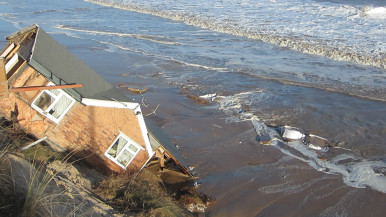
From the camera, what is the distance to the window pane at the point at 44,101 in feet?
23.4

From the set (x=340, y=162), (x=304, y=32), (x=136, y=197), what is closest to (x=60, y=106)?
(x=136, y=197)

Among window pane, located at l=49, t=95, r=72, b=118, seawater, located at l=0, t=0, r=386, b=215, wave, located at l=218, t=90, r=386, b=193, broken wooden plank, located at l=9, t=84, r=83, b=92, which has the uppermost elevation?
broken wooden plank, located at l=9, t=84, r=83, b=92

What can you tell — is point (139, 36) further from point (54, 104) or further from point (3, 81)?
point (3, 81)

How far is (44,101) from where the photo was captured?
7180mm

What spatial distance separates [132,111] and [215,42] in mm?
15475

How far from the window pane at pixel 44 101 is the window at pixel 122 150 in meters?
1.45

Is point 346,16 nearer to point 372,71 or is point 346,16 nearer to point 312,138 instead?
point 372,71

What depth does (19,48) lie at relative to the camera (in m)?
7.01

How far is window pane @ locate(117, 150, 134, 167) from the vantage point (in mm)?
7793

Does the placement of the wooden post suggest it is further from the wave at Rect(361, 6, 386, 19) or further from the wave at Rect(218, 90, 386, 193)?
the wave at Rect(361, 6, 386, 19)

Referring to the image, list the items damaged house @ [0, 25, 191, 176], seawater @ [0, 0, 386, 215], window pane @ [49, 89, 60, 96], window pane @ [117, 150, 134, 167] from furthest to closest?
seawater @ [0, 0, 386, 215] → window pane @ [117, 150, 134, 167] → window pane @ [49, 89, 60, 96] → damaged house @ [0, 25, 191, 176]

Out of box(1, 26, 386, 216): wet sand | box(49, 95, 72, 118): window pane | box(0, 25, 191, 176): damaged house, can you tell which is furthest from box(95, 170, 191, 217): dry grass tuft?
box(49, 95, 72, 118): window pane

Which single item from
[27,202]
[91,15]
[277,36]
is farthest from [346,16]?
[27,202]

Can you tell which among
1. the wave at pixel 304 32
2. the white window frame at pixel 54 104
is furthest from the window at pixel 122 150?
the wave at pixel 304 32
